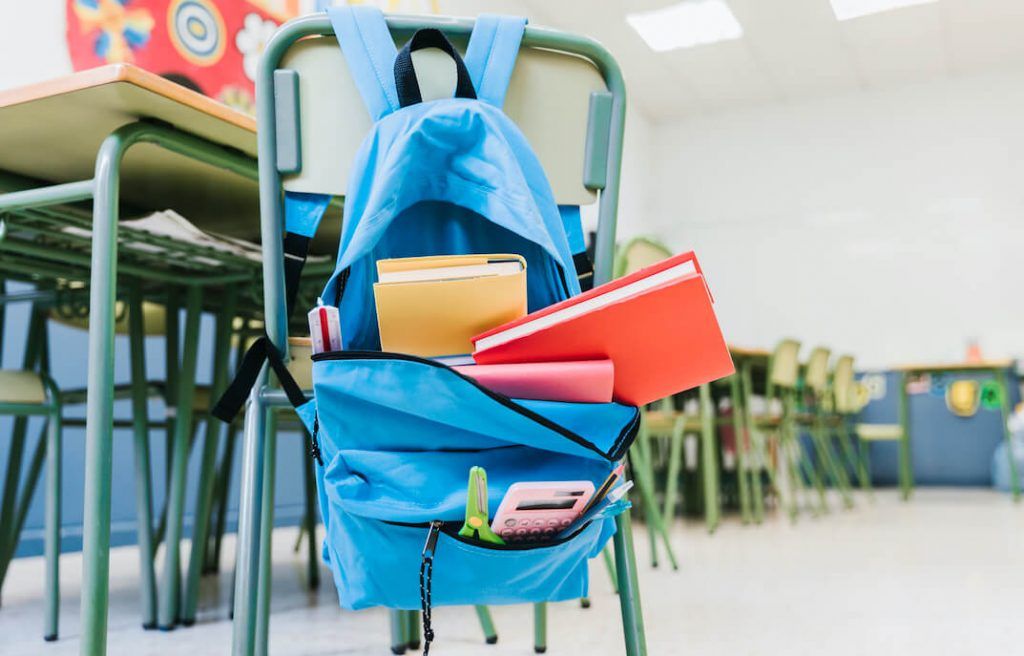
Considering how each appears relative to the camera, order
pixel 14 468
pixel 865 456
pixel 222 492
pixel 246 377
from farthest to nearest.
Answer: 1. pixel 865 456
2. pixel 222 492
3. pixel 14 468
4. pixel 246 377

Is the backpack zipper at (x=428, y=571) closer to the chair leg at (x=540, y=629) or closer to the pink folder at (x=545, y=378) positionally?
the pink folder at (x=545, y=378)

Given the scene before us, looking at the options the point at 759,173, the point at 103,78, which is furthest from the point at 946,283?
the point at 103,78

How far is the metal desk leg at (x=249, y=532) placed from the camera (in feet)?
2.87

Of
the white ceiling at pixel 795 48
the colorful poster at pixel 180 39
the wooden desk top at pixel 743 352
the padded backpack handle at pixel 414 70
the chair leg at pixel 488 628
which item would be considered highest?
the white ceiling at pixel 795 48

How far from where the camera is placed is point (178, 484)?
1.56m

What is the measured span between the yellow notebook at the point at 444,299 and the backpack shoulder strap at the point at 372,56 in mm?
184

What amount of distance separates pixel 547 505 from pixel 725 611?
3.88 ft

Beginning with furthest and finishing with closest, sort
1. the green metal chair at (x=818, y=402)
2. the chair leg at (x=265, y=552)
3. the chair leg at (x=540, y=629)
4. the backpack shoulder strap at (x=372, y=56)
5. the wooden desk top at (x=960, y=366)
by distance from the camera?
the wooden desk top at (x=960, y=366), the green metal chair at (x=818, y=402), the chair leg at (x=540, y=629), the chair leg at (x=265, y=552), the backpack shoulder strap at (x=372, y=56)

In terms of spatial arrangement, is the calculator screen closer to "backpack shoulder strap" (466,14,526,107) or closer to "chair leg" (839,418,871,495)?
"backpack shoulder strap" (466,14,526,107)

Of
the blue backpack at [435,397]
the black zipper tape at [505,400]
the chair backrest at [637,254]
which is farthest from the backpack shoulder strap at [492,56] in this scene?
the chair backrest at [637,254]

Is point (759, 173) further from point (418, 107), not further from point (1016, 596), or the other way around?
point (418, 107)

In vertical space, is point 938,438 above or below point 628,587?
below

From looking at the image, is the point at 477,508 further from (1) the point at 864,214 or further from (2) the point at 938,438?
(1) the point at 864,214

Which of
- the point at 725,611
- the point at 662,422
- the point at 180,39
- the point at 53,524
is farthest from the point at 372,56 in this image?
the point at 662,422
